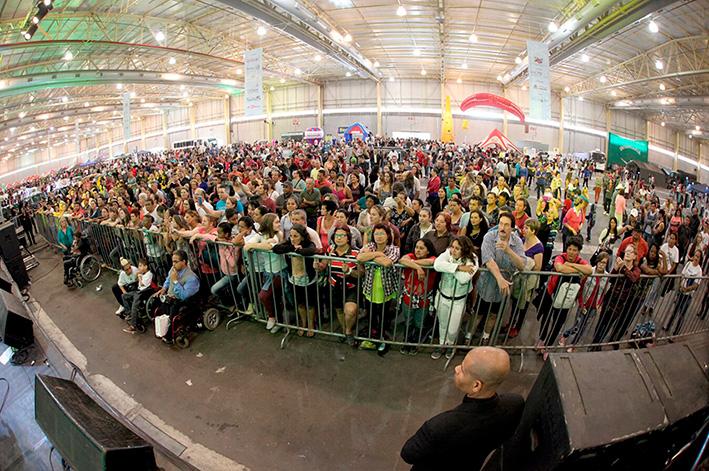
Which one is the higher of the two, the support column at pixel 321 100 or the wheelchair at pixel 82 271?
the support column at pixel 321 100

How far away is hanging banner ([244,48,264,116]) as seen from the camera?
978 cm

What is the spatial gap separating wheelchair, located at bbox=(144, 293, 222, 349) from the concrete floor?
0.16 metres

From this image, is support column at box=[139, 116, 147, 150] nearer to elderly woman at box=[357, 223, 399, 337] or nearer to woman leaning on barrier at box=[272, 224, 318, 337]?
woman leaning on barrier at box=[272, 224, 318, 337]

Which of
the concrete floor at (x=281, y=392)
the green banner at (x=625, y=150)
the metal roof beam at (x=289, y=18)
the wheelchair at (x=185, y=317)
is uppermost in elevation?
the metal roof beam at (x=289, y=18)

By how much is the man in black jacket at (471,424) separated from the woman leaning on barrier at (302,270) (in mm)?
2539

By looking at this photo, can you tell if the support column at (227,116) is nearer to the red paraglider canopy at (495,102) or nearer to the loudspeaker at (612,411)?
the red paraglider canopy at (495,102)

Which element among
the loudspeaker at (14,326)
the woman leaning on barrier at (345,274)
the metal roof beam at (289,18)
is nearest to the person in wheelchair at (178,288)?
the loudspeaker at (14,326)

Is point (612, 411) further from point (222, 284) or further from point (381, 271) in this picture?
point (222, 284)

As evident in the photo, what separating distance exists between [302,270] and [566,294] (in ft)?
10.2

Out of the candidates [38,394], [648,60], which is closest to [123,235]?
[38,394]

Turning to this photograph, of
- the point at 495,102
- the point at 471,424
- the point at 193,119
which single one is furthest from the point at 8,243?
the point at 193,119

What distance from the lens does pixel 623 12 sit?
987cm

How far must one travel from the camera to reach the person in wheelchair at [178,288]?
438 centimetres

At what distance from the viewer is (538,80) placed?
10.9 m
